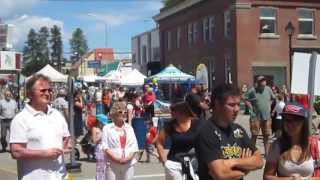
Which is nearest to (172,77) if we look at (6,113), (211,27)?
(211,27)

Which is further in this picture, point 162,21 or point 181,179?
point 162,21

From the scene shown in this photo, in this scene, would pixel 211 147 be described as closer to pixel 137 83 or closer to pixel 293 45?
pixel 137 83

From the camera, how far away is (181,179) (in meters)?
7.49

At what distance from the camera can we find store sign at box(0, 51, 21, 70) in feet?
131

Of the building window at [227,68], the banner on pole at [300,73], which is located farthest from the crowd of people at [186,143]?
the building window at [227,68]

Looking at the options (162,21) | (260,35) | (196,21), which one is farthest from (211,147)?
(162,21)

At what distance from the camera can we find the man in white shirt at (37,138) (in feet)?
19.7

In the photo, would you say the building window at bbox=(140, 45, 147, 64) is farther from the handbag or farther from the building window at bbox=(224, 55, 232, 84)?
the handbag

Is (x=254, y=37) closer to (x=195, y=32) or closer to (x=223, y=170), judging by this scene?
(x=195, y=32)

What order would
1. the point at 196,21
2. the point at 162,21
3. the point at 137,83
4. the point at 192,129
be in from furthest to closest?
the point at 162,21, the point at 196,21, the point at 137,83, the point at 192,129

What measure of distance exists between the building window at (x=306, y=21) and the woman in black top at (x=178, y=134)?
39.1 metres

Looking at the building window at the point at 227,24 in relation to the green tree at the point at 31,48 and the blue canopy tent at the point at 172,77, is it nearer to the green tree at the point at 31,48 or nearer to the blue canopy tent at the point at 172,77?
the blue canopy tent at the point at 172,77

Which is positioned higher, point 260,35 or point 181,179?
point 260,35

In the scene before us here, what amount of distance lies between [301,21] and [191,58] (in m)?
11.1
